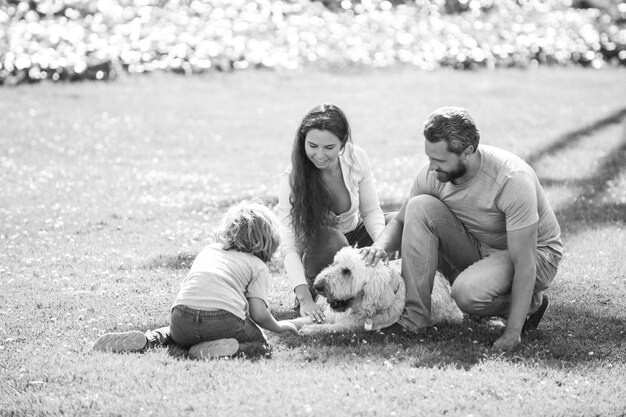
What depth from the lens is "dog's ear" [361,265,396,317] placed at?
573 centimetres

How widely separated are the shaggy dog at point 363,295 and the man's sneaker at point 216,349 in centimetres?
71

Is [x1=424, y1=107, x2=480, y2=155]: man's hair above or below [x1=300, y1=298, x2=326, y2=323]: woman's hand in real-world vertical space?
above

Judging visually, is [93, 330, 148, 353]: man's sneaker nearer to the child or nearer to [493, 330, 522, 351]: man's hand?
the child

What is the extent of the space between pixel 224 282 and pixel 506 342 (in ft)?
6.18

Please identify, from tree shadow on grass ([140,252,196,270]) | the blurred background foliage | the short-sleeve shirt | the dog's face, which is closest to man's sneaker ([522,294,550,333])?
the short-sleeve shirt

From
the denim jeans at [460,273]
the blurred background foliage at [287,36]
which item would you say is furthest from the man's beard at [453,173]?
the blurred background foliage at [287,36]

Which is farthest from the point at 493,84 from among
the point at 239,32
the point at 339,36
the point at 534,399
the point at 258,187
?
the point at 534,399

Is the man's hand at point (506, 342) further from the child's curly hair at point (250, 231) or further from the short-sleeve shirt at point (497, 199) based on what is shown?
the child's curly hair at point (250, 231)

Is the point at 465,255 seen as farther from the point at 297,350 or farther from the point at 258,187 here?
the point at 258,187

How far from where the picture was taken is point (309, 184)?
6223 mm

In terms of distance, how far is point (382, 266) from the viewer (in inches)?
229

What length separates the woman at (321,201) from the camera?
6004 mm

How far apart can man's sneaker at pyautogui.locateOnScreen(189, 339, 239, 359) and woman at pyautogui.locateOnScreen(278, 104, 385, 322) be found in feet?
2.45

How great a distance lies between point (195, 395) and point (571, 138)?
412 inches
